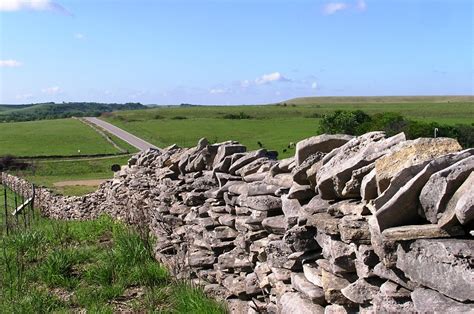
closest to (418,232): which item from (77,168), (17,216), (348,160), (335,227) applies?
(335,227)

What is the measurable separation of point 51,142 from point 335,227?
275 ft

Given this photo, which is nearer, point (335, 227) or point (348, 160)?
point (335, 227)

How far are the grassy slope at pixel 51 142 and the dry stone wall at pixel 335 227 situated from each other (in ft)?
209

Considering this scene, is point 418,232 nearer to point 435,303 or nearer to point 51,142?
point 435,303

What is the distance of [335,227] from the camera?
13.4 ft

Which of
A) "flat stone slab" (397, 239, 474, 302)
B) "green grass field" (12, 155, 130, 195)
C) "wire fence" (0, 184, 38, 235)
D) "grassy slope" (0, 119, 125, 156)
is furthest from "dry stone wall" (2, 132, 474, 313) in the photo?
"grassy slope" (0, 119, 125, 156)

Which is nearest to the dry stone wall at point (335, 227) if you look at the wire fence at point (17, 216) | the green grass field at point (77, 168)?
the wire fence at point (17, 216)

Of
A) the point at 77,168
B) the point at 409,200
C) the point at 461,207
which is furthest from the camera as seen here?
the point at 77,168

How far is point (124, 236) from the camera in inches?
366

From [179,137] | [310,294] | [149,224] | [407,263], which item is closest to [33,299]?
[149,224]

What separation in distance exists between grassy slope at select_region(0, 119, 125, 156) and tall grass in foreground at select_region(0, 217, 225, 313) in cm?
6037

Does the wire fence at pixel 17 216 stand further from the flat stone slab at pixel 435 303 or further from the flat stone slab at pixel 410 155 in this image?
the flat stone slab at pixel 435 303

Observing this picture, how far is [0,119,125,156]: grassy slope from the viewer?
7075 cm

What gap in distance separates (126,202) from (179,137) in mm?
72442
